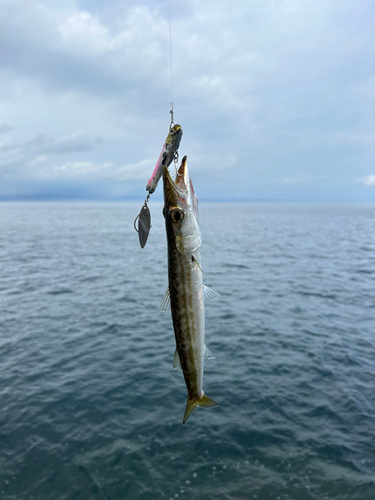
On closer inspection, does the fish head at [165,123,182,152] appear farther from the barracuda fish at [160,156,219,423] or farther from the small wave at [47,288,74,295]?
the small wave at [47,288,74,295]

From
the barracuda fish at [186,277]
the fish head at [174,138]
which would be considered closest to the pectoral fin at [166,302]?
the barracuda fish at [186,277]

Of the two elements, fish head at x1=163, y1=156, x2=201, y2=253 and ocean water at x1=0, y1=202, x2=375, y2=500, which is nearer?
fish head at x1=163, y1=156, x2=201, y2=253

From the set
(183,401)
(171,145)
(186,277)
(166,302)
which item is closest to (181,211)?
(186,277)

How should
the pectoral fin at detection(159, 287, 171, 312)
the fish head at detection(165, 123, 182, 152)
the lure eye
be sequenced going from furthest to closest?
the fish head at detection(165, 123, 182, 152)
the pectoral fin at detection(159, 287, 171, 312)
the lure eye

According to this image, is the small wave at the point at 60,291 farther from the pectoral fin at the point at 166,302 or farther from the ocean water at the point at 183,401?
the pectoral fin at the point at 166,302

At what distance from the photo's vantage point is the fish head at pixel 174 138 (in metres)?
5.75

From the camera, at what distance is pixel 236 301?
1043 inches

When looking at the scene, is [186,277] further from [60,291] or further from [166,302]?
[60,291]

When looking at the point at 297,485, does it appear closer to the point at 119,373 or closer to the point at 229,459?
the point at 229,459

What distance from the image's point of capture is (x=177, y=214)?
4355 mm

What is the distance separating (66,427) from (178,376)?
521 cm

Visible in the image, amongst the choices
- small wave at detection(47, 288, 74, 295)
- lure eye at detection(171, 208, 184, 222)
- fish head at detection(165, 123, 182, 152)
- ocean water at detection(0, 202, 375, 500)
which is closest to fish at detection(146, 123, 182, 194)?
fish head at detection(165, 123, 182, 152)

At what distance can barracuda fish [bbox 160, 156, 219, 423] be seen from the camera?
4379mm

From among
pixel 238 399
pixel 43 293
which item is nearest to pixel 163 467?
pixel 238 399
